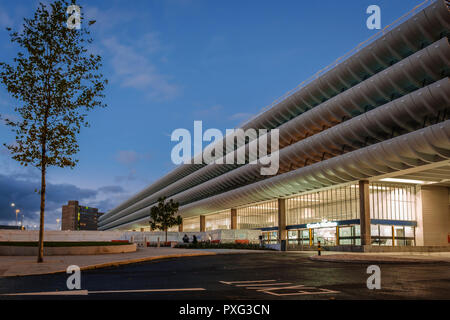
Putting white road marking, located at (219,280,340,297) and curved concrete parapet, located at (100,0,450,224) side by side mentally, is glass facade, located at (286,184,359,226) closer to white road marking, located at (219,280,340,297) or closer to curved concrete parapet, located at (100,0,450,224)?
curved concrete parapet, located at (100,0,450,224)

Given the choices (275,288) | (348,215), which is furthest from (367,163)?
(275,288)

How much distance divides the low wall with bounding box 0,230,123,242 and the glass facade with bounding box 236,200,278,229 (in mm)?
20005

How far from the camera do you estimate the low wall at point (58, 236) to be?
1802 inches

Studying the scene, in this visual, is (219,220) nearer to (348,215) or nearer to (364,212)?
(348,215)

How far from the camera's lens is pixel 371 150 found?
113 feet

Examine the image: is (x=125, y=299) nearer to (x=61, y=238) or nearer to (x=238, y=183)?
(x=61, y=238)

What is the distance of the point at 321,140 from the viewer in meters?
42.9

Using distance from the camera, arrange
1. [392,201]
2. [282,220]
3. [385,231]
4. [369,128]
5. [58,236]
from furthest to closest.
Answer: [282,220] → [58,236] → [392,201] → [385,231] → [369,128]

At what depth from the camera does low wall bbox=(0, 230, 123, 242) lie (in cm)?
4578

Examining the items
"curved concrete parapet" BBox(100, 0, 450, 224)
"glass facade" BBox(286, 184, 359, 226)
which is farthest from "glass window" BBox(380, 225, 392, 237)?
"curved concrete parapet" BBox(100, 0, 450, 224)

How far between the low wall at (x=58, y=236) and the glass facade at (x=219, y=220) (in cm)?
2124

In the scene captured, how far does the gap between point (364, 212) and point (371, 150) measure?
24.9 feet

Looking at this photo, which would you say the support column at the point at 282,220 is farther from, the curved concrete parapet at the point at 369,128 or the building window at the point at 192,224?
the building window at the point at 192,224
